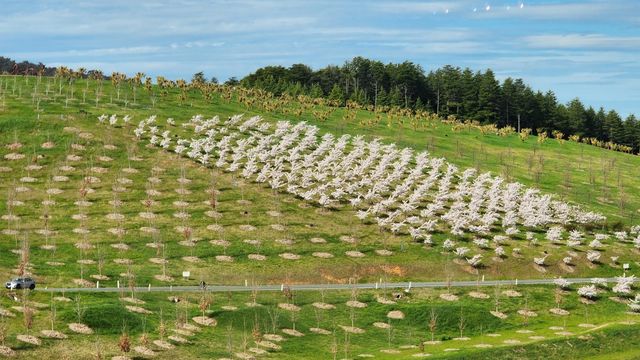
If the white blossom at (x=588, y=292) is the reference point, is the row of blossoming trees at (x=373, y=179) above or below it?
above

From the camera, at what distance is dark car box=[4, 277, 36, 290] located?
8769cm

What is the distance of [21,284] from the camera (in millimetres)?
88375

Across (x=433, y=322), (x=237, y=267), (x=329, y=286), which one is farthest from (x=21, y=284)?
(x=433, y=322)

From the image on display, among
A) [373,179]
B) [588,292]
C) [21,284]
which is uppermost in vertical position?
[373,179]

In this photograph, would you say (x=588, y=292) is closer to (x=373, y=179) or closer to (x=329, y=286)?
(x=329, y=286)

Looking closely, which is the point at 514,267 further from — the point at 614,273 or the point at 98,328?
the point at 98,328

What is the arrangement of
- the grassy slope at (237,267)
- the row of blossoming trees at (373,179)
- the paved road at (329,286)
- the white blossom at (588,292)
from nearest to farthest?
the grassy slope at (237,267)
the paved road at (329,286)
the white blossom at (588,292)
the row of blossoming trees at (373,179)

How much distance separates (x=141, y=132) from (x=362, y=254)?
6952 cm

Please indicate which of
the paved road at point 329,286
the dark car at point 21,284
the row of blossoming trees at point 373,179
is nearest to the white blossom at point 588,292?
the paved road at point 329,286

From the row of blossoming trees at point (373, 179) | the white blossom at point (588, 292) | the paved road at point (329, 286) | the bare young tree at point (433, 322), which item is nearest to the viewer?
the bare young tree at point (433, 322)

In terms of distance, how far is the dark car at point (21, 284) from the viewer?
8769 centimetres

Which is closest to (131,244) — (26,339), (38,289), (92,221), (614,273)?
(92,221)

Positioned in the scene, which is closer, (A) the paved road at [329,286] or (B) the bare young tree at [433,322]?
(B) the bare young tree at [433,322]

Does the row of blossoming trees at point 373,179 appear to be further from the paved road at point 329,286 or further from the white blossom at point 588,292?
the white blossom at point 588,292
